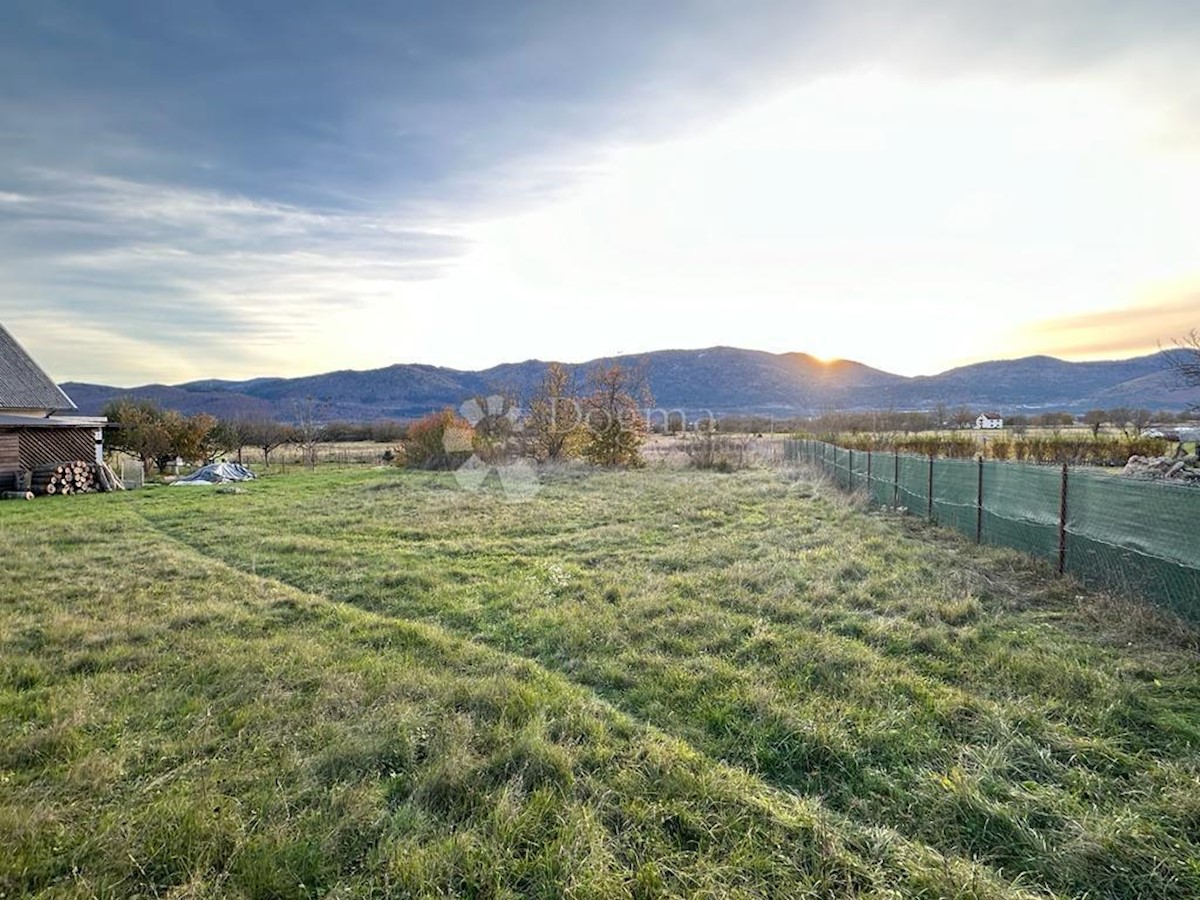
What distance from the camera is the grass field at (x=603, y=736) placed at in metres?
2.58

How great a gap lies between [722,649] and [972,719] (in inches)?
73.3

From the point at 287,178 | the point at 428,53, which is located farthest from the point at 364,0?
the point at 287,178

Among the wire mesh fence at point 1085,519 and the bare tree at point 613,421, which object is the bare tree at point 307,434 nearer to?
the bare tree at point 613,421

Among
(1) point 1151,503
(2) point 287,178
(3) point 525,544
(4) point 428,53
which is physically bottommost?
(3) point 525,544

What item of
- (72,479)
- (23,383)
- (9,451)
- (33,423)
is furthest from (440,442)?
(23,383)

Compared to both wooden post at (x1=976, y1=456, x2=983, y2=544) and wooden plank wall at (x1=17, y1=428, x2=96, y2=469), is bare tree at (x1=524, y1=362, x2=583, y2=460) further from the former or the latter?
wooden post at (x1=976, y1=456, x2=983, y2=544)

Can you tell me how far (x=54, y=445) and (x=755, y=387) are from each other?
114716mm

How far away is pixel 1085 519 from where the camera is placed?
21.5 feet

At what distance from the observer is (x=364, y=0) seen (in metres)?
9.64

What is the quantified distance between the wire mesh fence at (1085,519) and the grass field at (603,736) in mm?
444

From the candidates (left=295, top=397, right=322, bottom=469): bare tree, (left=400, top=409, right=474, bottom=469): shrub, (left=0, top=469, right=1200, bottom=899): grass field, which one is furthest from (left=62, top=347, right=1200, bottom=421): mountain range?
(left=0, top=469, right=1200, bottom=899): grass field

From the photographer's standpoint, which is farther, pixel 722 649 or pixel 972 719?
pixel 722 649

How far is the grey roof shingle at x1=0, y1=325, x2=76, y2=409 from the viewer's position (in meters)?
20.8

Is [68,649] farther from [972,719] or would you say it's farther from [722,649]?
[972,719]
